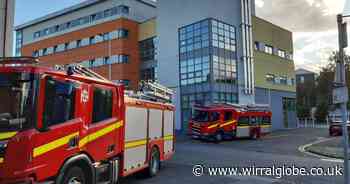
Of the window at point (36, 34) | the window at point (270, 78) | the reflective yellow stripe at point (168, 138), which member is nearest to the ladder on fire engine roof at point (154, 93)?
the reflective yellow stripe at point (168, 138)

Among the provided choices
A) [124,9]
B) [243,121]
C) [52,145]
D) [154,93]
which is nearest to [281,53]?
[124,9]

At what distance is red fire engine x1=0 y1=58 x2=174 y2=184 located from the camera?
5.73 meters

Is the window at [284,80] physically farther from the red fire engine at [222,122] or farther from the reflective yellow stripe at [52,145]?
the reflective yellow stripe at [52,145]

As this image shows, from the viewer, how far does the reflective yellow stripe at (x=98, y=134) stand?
7306 millimetres

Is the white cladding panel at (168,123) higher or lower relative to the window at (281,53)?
lower

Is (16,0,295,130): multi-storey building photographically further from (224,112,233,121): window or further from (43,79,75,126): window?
(43,79,75,126): window

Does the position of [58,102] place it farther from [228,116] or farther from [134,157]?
[228,116]

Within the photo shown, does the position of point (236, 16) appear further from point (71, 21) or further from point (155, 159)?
point (155, 159)

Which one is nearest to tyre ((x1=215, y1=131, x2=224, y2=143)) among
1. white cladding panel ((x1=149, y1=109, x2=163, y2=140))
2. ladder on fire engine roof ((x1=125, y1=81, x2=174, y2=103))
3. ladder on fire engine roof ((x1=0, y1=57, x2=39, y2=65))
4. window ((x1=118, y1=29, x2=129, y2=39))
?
ladder on fire engine roof ((x1=125, y1=81, x2=174, y2=103))

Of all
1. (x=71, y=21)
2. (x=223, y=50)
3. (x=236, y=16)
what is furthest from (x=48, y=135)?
(x=71, y=21)

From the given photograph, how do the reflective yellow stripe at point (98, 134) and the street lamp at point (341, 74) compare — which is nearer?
the reflective yellow stripe at point (98, 134)

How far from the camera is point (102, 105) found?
324 inches

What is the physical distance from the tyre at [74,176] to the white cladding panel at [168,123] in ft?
19.5

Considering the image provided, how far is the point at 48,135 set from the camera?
6219 millimetres
